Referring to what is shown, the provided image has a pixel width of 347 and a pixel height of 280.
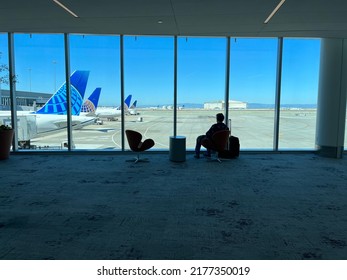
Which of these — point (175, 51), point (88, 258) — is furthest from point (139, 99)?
point (88, 258)

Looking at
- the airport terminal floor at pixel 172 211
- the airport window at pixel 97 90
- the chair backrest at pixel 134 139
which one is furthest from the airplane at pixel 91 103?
the airport terminal floor at pixel 172 211

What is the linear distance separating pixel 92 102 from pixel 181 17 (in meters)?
3.87

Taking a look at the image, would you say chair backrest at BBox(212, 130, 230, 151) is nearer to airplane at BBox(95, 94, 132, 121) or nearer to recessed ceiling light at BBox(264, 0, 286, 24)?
recessed ceiling light at BBox(264, 0, 286, 24)

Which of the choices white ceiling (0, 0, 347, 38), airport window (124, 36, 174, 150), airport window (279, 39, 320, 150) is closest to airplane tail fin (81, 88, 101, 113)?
airport window (124, 36, 174, 150)

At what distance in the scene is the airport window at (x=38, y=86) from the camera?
774cm

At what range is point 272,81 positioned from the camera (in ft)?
26.3

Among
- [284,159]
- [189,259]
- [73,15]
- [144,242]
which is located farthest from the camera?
[284,159]

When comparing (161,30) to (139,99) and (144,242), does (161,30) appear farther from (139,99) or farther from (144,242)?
(144,242)

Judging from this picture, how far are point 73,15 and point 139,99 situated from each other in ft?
10.1

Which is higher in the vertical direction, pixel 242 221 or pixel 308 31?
pixel 308 31

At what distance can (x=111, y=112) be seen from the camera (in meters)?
8.36

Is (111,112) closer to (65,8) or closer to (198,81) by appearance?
(198,81)

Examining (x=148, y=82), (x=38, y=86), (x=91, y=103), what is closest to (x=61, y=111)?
(x=91, y=103)

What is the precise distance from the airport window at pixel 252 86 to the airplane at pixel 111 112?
282cm
